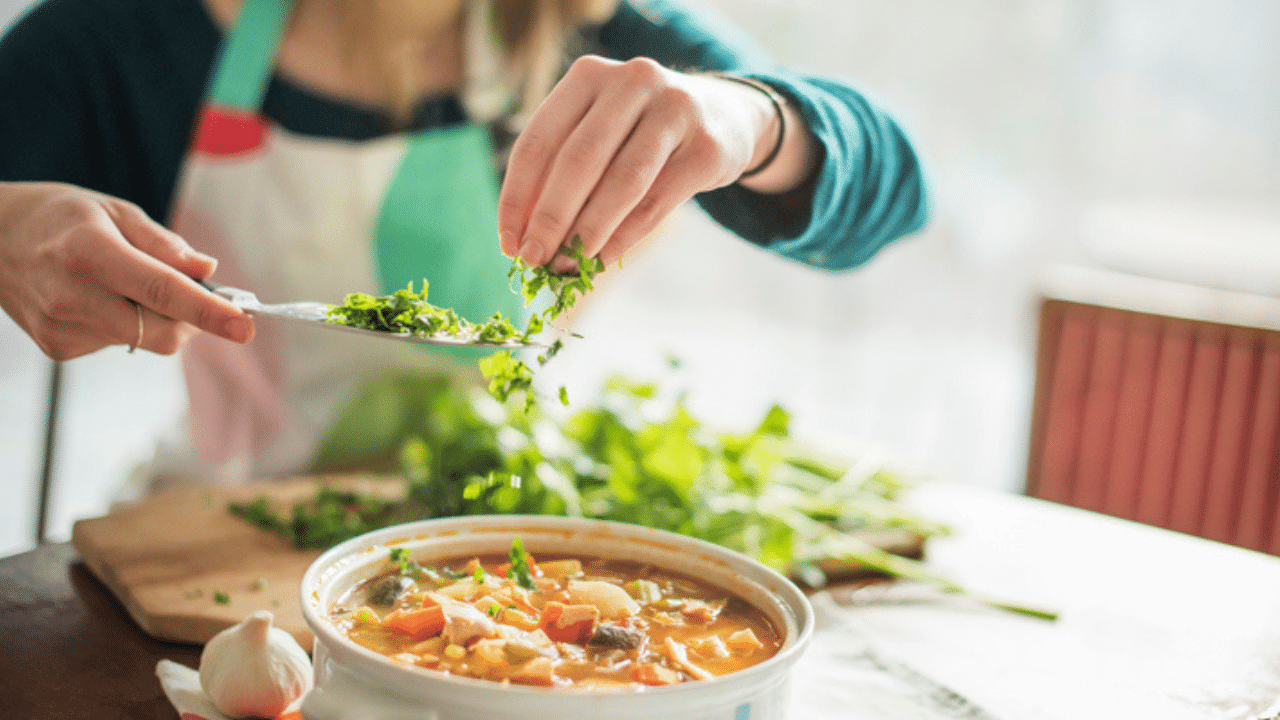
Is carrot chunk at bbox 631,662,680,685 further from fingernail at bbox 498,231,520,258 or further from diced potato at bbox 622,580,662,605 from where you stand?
fingernail at bbox 498,231,520,258

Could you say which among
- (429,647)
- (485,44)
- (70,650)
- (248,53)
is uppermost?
(485,44)

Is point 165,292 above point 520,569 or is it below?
above

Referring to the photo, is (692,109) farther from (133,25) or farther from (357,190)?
(133,25)

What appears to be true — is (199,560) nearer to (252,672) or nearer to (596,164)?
(252,672)

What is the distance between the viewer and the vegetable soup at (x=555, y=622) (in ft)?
2.91

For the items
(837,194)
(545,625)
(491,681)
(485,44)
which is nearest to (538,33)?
(485,44)

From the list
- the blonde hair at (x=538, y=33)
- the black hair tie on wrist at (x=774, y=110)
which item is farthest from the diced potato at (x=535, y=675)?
the blonde hair at (x=538, y=33)

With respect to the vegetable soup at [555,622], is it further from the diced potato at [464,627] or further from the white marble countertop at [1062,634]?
the white marble countertop at [1062,634]

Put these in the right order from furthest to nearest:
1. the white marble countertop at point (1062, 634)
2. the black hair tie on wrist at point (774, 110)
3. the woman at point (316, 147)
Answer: the woman at point (316, 147) → the black hair tie on wrist at point (774, 110) → the white marble countertop at point (1062, 634)

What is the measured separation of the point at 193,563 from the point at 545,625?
2.56 ft

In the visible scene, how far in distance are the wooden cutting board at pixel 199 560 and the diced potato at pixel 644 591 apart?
470mm

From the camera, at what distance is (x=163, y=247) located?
117 cm

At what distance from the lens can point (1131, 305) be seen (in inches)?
132

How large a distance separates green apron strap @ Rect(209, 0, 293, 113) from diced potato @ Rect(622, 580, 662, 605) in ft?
5.53
